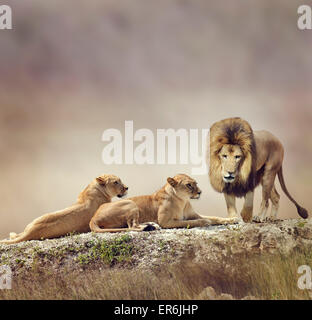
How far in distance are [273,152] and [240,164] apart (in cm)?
85

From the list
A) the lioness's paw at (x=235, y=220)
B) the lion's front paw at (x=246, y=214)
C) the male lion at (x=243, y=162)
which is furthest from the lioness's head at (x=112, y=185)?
the lion's front paw at (x=246, y=214)

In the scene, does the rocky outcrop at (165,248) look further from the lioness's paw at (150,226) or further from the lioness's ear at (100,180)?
the lioness's ear at (100,180)

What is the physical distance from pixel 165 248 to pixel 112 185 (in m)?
1.83

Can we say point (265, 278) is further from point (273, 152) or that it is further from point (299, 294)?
point (273, 152)

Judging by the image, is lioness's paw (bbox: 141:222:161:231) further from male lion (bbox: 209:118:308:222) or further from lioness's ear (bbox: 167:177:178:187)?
male lion (bbox: 209:118:308:222)

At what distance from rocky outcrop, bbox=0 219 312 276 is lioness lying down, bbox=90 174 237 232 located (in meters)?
0.40

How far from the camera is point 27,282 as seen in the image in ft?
29.6

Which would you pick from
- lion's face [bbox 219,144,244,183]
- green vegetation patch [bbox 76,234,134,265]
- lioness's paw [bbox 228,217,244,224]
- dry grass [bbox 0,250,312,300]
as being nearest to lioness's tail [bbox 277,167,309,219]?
lion's face [bbox 219,144,244,183]

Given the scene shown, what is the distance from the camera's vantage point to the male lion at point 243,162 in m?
10.1

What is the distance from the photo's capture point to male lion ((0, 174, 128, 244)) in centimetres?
991

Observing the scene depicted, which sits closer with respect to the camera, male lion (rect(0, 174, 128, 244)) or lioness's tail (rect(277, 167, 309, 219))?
male lion (rect(0, 174, 128, 244))

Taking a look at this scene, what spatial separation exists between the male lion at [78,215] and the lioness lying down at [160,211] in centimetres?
24

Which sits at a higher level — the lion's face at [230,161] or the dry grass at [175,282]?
the lion's face at [230,161]

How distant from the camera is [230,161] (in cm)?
1012
